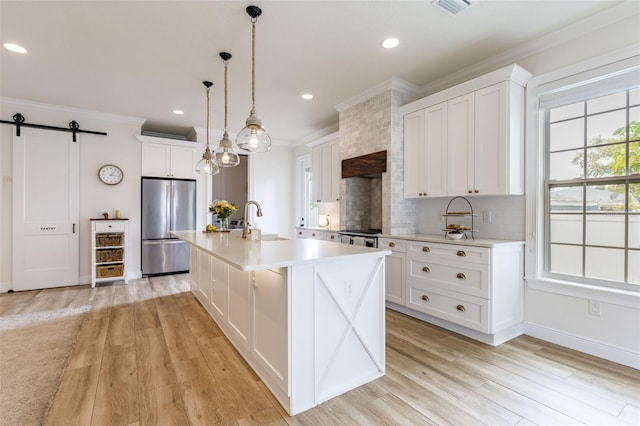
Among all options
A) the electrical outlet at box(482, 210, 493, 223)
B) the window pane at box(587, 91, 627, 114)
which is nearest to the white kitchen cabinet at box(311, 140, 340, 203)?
the electrical outlet at box(482, 210, 493, 223)

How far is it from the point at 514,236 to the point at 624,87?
1.50m

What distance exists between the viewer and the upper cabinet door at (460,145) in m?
3.16

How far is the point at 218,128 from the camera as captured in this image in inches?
236

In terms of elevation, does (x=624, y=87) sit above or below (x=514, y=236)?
above

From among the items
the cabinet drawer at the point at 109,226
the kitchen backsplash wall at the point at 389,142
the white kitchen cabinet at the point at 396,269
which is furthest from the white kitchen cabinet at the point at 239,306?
the cabinet drawer at the point at 109,226

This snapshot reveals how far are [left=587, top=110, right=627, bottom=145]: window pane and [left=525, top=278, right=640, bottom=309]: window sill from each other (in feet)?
4.19

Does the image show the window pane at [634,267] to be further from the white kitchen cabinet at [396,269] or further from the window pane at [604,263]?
the white kitchen cabinet at [396,269]

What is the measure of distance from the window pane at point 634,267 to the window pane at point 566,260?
330mm

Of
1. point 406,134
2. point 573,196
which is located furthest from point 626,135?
point 406,134

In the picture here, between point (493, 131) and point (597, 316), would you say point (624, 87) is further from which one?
point (597, 316)

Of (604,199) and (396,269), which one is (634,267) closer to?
(604,199)

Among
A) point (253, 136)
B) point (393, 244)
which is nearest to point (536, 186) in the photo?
point (393, 244)

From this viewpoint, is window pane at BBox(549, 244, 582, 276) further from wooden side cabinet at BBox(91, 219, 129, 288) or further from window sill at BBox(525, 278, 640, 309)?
wooden side cabinet at BBox(91, 219, 129, 288)

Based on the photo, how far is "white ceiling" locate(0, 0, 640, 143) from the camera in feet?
8.03
